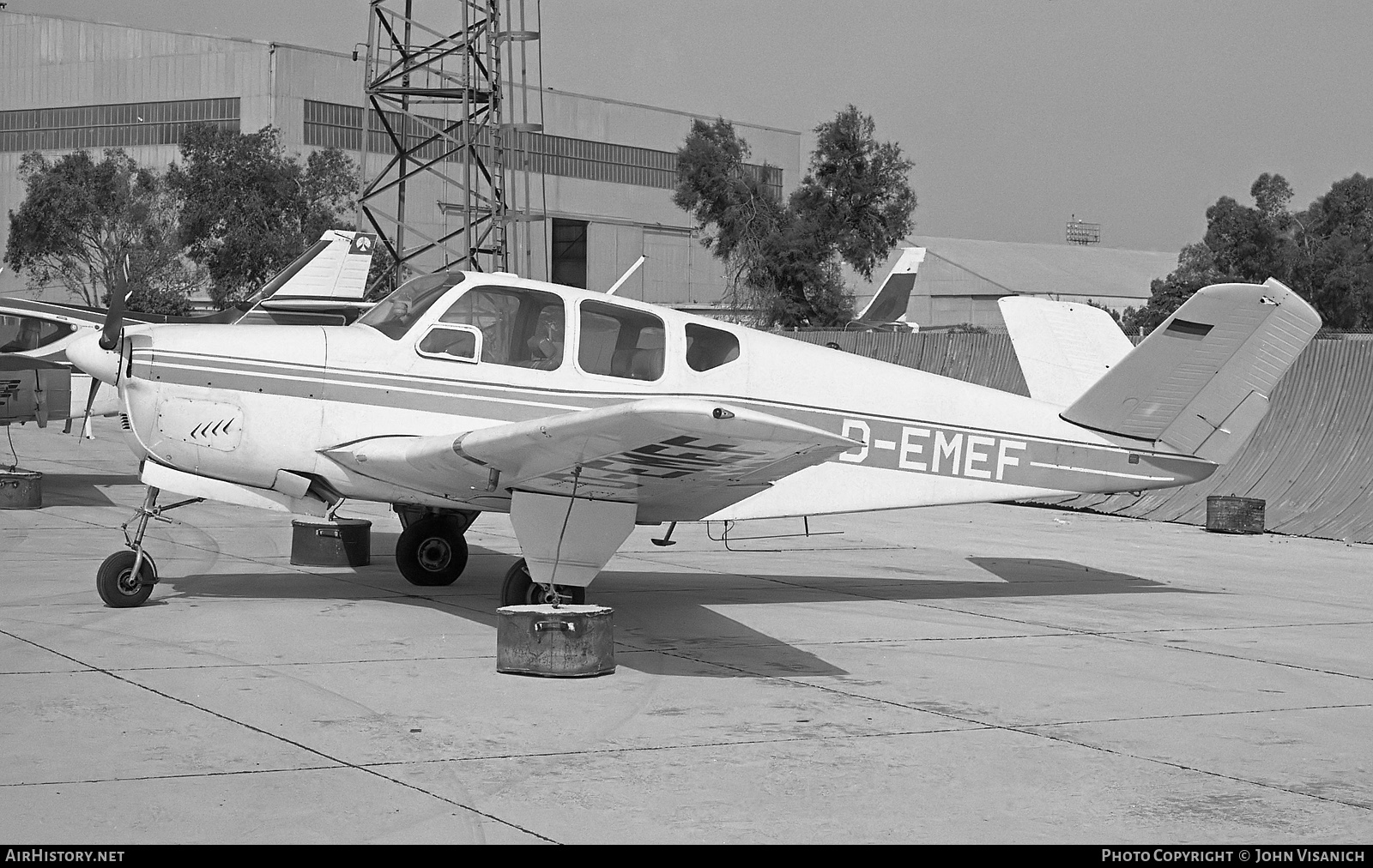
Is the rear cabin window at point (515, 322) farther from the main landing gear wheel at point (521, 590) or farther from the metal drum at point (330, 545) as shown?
the metal drum at point (330, 545)

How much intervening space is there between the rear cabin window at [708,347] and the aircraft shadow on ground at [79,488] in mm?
9607

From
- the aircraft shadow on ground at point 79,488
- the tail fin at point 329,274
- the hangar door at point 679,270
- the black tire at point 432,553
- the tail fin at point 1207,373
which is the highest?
the hangar door at point 679,270

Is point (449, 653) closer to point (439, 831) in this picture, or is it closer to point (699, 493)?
point (699, 493)

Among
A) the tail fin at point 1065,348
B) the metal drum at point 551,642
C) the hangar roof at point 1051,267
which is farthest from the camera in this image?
the hangar roof at point 1051,267

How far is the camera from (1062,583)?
1205cm

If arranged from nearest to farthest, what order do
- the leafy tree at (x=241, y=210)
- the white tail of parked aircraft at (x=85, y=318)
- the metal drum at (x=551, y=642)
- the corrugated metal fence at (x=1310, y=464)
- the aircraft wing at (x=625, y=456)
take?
the aircraft wing at (x=625, y=456) < the metal drum at (x=551, y=642) < the corrugated metal fence at (x=1310, y=464) < the white tail of parked aircraft at (x=85, y=318) < the leafy tree at (x=241, y=210)

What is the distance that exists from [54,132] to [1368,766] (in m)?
68.1

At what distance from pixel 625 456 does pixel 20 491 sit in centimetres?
1089

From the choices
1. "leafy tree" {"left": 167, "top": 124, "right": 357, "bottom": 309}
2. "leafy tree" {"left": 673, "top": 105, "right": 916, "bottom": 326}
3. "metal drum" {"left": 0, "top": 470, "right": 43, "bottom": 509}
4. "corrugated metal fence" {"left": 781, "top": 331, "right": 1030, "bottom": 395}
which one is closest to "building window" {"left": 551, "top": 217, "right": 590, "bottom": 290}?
"leafy tree" {"left": 673, "top": 105, "right": 916, "bottom": 326}

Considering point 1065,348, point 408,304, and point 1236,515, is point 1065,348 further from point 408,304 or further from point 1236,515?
point 1236,515

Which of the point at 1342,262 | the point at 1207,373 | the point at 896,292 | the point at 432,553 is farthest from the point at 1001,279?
the point at 432,553

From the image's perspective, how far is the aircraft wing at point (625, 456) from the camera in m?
6.78

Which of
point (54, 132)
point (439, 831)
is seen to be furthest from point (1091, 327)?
point (54, 132)

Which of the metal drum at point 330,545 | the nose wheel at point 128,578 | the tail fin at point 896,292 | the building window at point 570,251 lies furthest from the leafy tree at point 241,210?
the nose wheel at point 128,578
